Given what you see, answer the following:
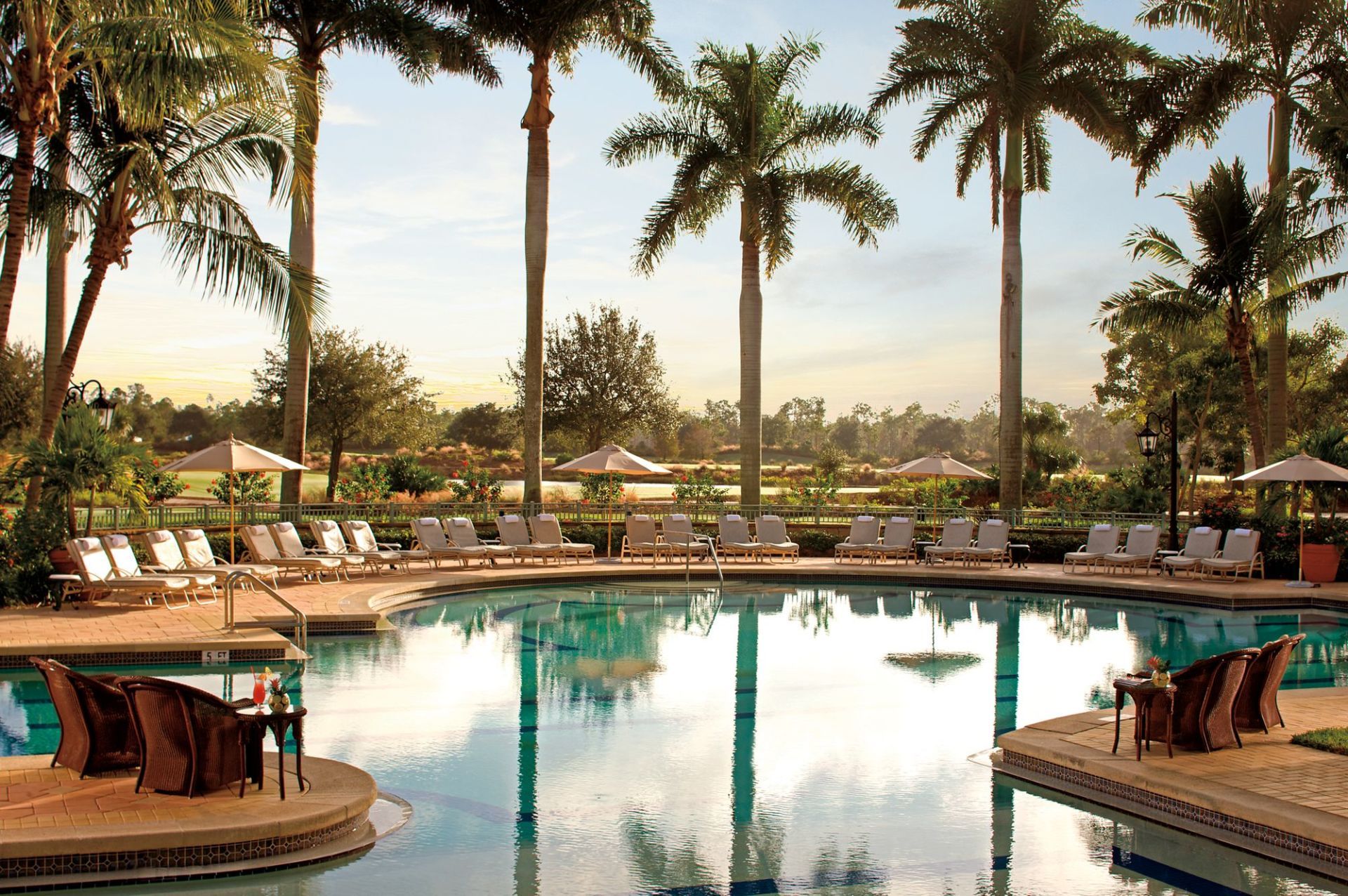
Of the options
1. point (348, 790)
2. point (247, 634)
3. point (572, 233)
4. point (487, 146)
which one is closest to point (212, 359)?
point (572, 233)

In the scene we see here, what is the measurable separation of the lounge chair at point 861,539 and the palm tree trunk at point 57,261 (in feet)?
42.8

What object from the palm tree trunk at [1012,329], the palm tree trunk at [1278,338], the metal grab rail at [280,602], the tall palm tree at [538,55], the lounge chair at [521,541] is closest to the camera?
the metal grab rail at [280,602]

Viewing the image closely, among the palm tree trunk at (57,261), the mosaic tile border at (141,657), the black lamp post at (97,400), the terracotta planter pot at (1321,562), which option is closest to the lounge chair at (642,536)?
the black lamp post at (97,400)

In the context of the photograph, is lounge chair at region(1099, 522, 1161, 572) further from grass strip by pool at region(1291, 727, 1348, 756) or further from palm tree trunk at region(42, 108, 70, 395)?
palm tree trunk at region(42, 108, 70, 395)

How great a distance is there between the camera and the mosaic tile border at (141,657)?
1066 cm

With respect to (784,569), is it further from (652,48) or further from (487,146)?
(487,146)

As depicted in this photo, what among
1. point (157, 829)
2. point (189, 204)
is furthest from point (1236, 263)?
point (157, 829)

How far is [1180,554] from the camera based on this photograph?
19219 millimetres

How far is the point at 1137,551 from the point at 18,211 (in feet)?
56.9

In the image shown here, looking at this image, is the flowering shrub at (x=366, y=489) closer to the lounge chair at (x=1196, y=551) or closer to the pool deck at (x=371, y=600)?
the pool deck at (x=371, y=600)

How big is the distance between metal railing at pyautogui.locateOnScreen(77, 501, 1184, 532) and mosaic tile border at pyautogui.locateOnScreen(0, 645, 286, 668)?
7031 millimetres

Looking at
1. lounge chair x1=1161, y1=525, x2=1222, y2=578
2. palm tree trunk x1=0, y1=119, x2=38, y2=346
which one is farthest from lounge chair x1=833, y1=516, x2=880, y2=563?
palm tree trunk x1=0, y1=119, x2=38, y2=346

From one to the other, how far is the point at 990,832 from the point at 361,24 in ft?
65.6

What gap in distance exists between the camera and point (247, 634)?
1162 centimetres
